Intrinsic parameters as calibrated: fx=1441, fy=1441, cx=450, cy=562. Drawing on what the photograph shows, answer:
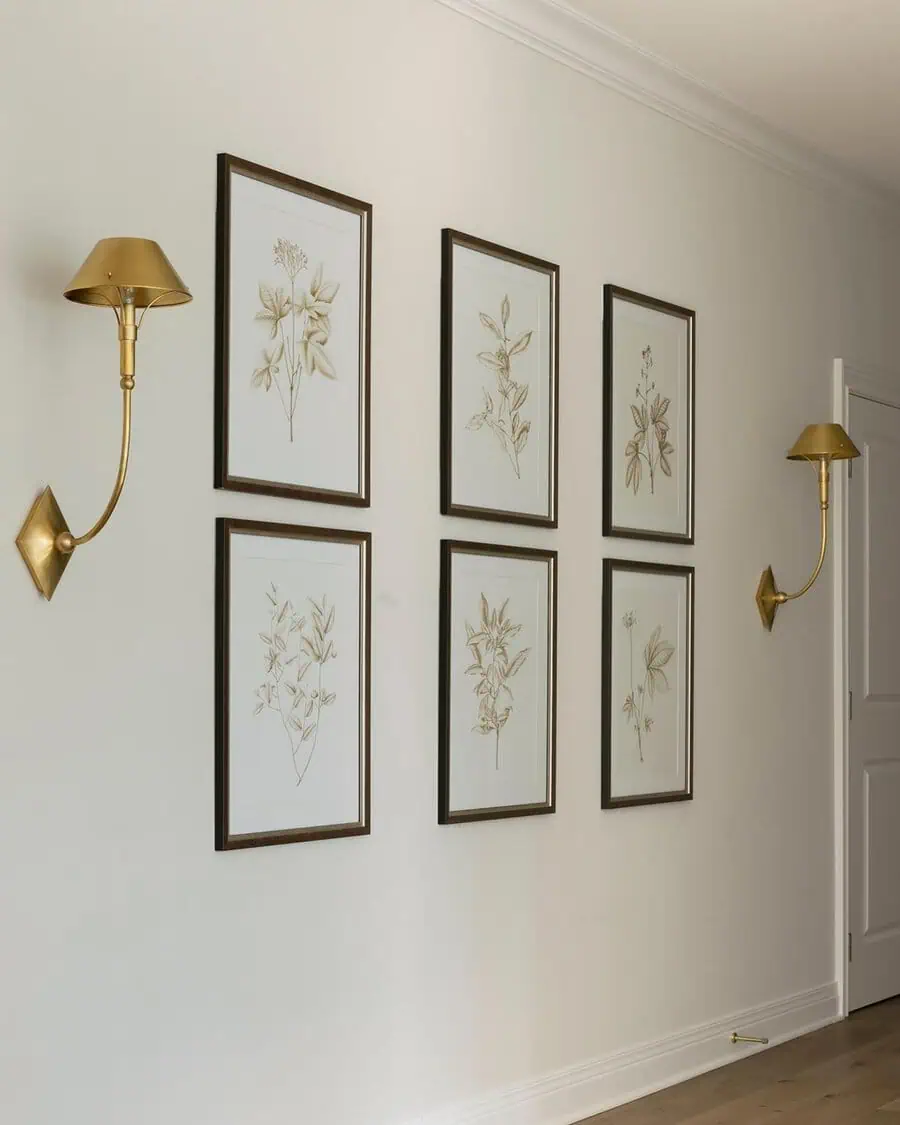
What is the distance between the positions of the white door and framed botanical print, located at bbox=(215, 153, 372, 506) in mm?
2489

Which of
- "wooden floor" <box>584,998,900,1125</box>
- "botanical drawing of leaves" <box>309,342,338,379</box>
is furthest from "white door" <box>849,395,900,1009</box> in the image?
"botanical drawing of leaves" <box>309,342,338,379</box>

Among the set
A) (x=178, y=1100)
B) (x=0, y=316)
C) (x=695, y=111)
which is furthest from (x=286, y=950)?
(x=695, y=111)

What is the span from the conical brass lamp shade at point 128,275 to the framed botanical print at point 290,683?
54cm

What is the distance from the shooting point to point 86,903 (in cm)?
261

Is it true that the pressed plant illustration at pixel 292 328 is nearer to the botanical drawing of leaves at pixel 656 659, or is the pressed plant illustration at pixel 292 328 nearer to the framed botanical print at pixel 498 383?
the framed botanical print at pixel 498 383

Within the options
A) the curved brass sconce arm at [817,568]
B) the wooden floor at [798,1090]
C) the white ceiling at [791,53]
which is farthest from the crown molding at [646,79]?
Result: the wooden floor at [798,1090]

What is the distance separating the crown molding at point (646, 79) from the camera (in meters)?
3.66

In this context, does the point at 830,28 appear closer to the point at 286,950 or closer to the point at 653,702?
the point at 653,702

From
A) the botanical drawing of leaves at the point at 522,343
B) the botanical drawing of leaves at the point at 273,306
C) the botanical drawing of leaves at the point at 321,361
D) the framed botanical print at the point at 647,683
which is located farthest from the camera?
the framed botanical print at the point at 647,683

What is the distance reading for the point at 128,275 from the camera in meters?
2.43

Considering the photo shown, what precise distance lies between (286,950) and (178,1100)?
37 cm

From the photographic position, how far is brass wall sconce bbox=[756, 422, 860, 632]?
448cm

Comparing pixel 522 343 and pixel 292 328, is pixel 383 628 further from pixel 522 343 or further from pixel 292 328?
pixel 522 343

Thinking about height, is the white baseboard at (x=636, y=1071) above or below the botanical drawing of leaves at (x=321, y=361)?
below
